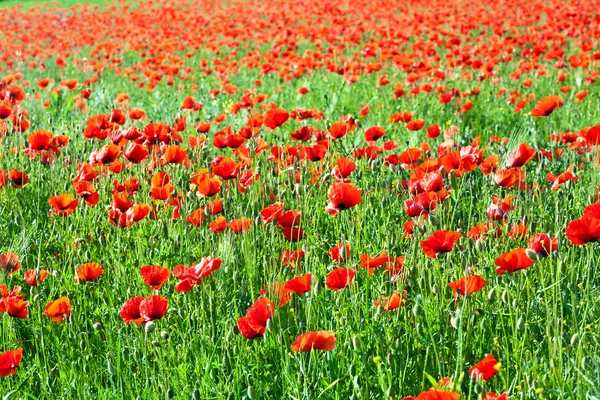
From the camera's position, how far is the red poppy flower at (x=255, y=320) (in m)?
1.88

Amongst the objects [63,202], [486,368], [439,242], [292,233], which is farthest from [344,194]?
[63,202]

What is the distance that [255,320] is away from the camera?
1889 millimetres

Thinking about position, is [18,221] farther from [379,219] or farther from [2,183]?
[379,219]

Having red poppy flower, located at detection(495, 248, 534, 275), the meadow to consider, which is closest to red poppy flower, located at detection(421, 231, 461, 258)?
the meadow

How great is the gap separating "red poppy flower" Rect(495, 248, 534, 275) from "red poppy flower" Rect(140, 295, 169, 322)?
87 cm

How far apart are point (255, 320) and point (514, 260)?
69cm

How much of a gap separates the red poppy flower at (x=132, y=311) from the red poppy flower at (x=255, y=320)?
1.01ft

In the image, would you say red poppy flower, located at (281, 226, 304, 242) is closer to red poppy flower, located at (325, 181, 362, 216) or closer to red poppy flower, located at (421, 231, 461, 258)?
red poppy flower, located at (325, 181, 362, 216)

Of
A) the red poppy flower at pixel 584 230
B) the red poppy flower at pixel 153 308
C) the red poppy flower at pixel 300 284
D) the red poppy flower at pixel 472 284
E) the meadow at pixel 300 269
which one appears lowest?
the meadow at pixel 300 269

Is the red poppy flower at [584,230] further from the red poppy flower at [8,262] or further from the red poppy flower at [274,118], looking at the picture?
the red poppy flower at [274,118]

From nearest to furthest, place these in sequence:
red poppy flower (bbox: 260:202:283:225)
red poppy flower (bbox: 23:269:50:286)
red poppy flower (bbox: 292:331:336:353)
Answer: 1. red poppy flower (bbox: 292:331:336:353)
2. red poppy flower (bbox: 23:269:50:286)
3. red poppy flower (bbox: 260:202:283:225)

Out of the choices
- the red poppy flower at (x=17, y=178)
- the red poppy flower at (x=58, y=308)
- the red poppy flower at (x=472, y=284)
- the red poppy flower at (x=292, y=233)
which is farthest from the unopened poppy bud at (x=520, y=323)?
the red poppy flower at (x=17, y=178)

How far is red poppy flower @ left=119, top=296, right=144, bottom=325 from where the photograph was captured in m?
2.02

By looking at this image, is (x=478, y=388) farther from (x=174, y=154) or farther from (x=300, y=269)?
(x=174, y=154)
